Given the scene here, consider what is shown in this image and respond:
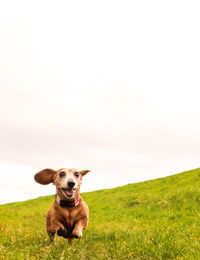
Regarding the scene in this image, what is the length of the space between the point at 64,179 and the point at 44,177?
795 mm

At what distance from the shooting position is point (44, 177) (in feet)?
19.8

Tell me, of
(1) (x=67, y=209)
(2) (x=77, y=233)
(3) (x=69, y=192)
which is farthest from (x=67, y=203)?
(2) (x=77, y=233)

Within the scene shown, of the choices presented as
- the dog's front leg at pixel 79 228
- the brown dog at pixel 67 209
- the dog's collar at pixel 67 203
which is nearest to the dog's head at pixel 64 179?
the brown dog at pixel 67 209

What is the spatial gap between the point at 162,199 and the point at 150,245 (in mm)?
9129

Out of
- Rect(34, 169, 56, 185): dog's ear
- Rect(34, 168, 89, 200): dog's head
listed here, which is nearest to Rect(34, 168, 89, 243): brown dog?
Rect(34, 168, 89, 200): dog's head

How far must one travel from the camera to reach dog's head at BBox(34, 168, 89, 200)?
5305 millimetres

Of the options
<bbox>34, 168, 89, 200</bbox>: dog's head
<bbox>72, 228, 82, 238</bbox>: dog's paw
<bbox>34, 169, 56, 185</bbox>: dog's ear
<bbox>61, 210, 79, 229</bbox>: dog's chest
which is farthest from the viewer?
<bbox>34, 169, 56, 185</bbox>: dog's ear

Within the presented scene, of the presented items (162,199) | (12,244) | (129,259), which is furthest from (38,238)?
(162,199)

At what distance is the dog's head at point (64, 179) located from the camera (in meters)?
5.30

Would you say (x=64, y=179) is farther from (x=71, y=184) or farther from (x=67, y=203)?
(x=67, y=203)

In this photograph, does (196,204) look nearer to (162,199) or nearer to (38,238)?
(162,199)

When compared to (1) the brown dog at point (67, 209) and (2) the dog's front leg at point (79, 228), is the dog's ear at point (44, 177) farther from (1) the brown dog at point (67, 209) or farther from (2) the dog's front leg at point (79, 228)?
(2) the dog's front leg at point (79, 228)

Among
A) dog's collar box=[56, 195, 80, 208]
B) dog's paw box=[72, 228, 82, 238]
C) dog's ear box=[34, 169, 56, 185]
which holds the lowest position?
dog's paw box=[72, 228, 82, 238]

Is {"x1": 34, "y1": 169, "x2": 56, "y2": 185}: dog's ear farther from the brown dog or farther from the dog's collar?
the dog's collar
